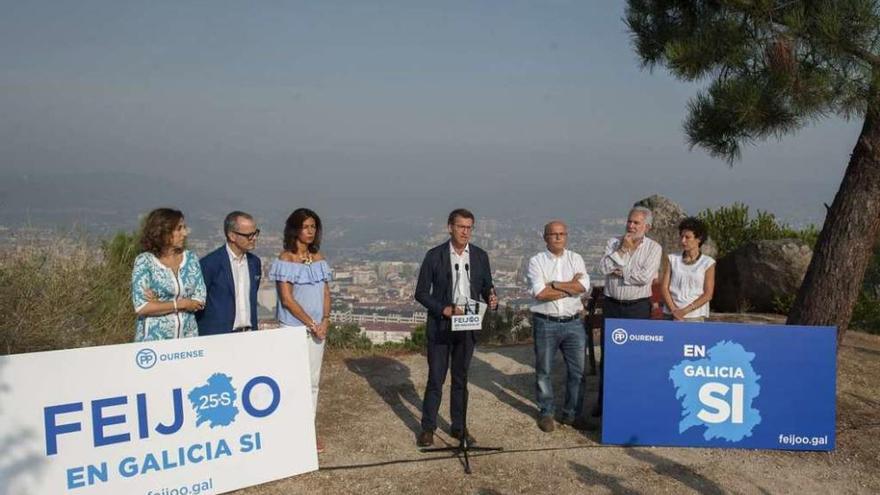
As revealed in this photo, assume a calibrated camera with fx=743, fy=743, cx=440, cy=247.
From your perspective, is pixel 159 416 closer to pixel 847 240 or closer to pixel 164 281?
pixel 164 281

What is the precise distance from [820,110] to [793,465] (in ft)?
→ 10.9

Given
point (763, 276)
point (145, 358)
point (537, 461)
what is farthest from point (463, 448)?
point (763, 276)

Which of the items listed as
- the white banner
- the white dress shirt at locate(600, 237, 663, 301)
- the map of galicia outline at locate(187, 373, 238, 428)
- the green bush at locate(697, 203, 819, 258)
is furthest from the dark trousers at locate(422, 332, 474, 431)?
the green bush at locate(697, 203, 819, 258)

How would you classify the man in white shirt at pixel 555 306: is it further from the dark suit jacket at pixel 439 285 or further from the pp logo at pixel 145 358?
the pp logo at pixel 145 358

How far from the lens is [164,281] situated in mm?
5211

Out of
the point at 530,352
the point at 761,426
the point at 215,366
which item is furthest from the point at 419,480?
the point at 530,352

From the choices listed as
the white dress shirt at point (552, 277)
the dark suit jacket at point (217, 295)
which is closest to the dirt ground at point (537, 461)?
the white dress shirt at point (552, 277)

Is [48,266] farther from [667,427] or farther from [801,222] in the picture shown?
[801,222]

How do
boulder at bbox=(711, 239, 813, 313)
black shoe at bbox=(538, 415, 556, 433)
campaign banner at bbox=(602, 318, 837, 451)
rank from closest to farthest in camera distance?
1. campaign banner at bbox=(602, 318, 837, 451)
2. black shoe at bbox=(538, 415, 556, 433)
3. boulder at bbox=(711, 239, 813, 313)

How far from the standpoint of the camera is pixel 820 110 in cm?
699

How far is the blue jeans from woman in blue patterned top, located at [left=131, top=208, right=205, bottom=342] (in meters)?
2.91

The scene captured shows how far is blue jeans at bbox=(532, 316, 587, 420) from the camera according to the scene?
649cm

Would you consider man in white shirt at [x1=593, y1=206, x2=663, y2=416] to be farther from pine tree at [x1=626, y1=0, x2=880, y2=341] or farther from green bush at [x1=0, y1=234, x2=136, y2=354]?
green bush at [x1=0, y1=234, x2=136, y2=354]

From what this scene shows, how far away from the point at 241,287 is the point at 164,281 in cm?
64
